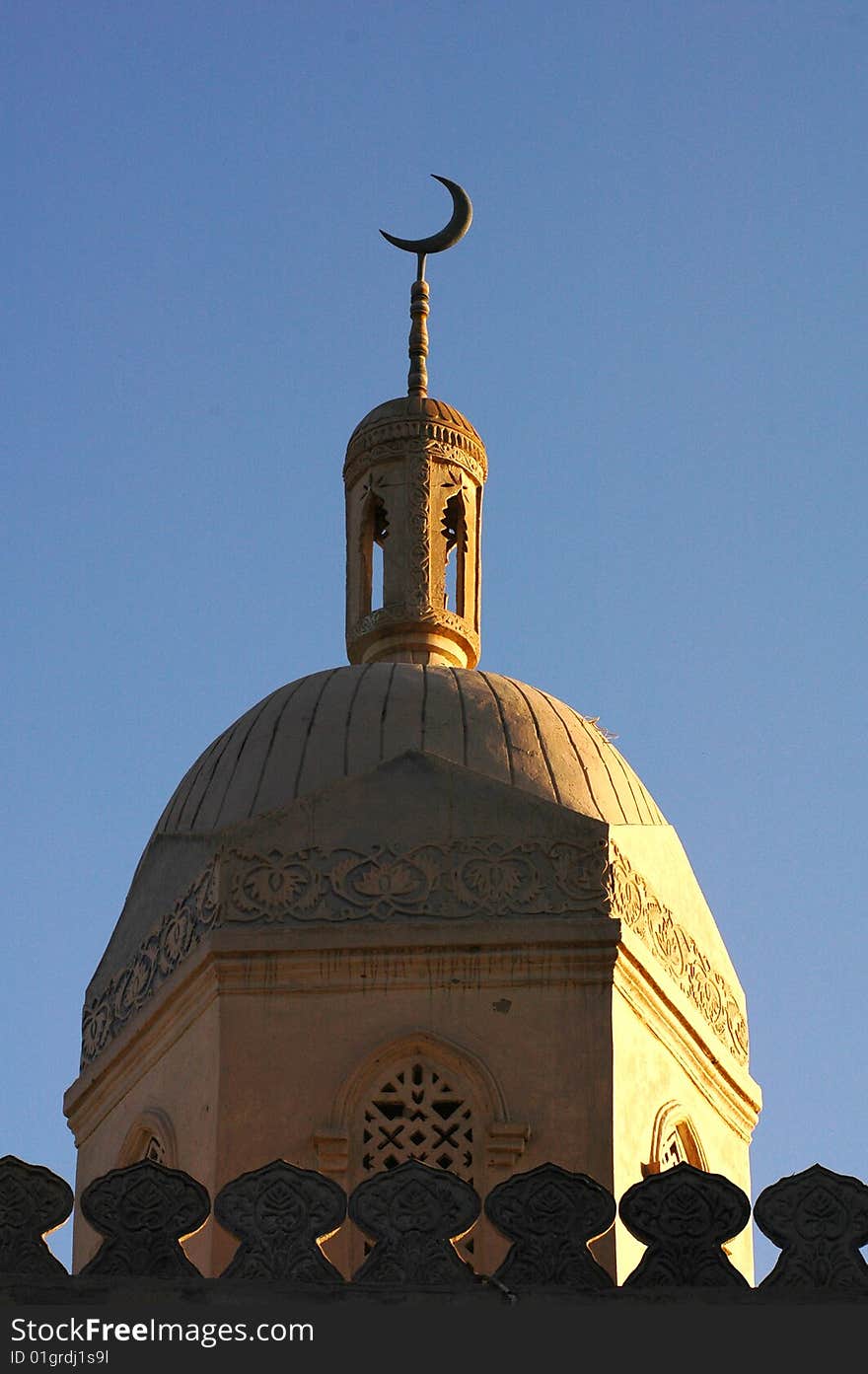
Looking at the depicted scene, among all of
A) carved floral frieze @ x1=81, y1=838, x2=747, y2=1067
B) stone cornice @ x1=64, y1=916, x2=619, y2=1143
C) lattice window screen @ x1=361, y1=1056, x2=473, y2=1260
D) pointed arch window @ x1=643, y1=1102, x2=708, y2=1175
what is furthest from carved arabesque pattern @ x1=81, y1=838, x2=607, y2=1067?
pointed arch window @ x1=643, y1=1102, x2=708, y2=1175

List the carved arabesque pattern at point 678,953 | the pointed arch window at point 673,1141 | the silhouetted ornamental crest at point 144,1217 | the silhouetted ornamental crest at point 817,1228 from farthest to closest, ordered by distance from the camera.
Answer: the carved arabesque pattern at point 678,953, the pointed arch window at point 673,1141, the silhouetted ornamental crest at point 144,1217, the silhouetted ornamental crest at point 817,1228

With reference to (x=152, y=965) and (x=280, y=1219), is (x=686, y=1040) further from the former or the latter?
(x=280, y=1219)

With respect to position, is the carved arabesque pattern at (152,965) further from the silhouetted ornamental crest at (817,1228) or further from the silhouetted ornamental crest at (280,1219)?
the silhouetted ornamental crest at (817,1228)

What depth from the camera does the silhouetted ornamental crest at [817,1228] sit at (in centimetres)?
948

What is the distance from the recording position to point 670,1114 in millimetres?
13812

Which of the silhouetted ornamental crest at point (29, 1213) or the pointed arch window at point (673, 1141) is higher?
the pointed arch window at point (673, 1141)

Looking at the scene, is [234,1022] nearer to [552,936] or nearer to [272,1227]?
[552,936]

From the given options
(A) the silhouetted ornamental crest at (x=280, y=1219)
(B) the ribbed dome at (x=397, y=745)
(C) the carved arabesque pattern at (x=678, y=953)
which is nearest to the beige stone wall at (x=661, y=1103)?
(C) the carved arabesque pattern at (x=678, y=953)

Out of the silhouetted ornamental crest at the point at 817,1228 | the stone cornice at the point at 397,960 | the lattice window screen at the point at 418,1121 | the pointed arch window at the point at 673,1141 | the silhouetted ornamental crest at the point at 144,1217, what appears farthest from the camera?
the pointed arch window at the point at 673,1141

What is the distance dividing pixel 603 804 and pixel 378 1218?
5182 millimetres

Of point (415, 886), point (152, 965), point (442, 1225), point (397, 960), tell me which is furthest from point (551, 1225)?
point (152, 965)

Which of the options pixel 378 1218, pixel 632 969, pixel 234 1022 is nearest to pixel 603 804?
pixel 632 969

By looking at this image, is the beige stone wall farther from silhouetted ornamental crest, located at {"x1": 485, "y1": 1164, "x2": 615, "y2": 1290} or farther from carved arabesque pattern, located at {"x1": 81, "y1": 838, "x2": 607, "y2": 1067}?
silhouetted ornamental crest, located at {"x1": 485, "y1": 1164, "x2": 615, "y2": 1290}

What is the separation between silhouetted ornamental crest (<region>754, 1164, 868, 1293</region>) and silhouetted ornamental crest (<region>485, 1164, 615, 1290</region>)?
56cm
